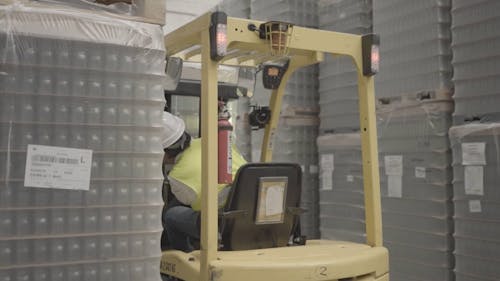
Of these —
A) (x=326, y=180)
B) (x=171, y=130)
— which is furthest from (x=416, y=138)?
(x=171, y=130)

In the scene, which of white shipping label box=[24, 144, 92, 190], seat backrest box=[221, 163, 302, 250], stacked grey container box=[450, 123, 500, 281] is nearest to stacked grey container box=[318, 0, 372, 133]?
stacked grey container box=[450, 123, 500, 281]

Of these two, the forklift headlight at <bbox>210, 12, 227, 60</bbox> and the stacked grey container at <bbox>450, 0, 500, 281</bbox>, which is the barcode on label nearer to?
the forklift headlight at <bbox>210, 12, 227, 60</bbox>

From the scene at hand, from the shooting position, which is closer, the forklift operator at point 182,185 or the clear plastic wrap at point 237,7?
the forklift operator at point 182,185

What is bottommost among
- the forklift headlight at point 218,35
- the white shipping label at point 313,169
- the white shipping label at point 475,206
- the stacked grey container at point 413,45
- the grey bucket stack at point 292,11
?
the white shipping label at point 475,206

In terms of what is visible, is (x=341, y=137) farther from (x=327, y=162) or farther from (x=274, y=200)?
(x=274, y=200)

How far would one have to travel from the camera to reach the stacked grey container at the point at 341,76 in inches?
181

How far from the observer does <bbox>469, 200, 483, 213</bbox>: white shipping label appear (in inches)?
138

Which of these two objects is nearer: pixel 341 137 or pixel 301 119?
pixel 341 137

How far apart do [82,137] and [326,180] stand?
10.3 feet

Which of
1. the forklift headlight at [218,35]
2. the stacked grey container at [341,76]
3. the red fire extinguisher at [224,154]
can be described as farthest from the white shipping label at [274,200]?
the stacked grey container at [341,76]

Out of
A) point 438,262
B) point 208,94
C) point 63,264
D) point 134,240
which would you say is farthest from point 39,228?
point 438,262

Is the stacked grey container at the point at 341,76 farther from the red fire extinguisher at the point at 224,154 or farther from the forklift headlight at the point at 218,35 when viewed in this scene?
the forklift headlight at the point at 218,35

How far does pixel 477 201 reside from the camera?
11.5 feet

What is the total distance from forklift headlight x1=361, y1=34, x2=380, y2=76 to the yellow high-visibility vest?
1038 mm
